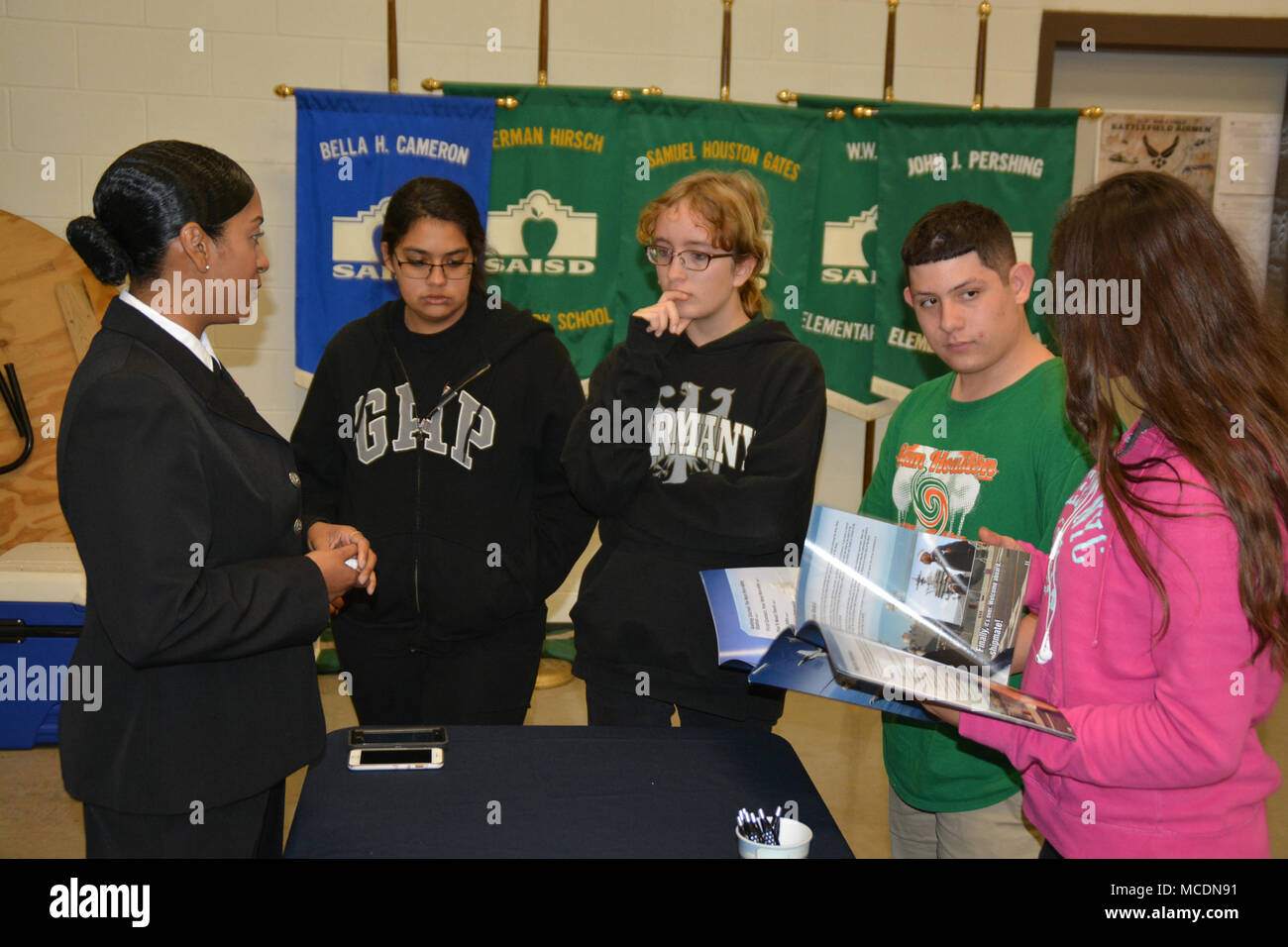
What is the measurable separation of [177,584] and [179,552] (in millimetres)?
41

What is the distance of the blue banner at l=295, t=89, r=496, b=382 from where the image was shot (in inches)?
152

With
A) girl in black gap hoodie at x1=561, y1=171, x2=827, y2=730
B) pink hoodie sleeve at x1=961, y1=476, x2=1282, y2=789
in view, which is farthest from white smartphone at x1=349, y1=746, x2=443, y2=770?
pink hoodie sleeve at x1=961, y1=476, x2=1282, y2=789

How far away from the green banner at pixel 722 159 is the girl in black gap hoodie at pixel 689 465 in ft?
7.03

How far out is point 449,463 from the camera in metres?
2.14

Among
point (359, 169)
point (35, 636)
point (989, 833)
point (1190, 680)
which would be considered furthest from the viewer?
point (359, 169)

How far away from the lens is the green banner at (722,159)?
4.04 meters

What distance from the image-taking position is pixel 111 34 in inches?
154

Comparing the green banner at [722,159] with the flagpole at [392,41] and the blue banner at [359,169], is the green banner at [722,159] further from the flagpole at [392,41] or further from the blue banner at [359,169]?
the flagpole at [392,41]

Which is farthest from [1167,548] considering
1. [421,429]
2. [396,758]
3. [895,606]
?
[421,429]

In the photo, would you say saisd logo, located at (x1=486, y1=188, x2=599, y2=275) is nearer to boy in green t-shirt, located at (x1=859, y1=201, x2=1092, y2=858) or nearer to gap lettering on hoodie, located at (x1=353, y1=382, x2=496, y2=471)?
gap lettering on hoodie, located at (x1=353, y1=382, x2=496, y2=471)

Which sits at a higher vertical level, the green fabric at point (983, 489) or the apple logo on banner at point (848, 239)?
the apple logo on banner at point (848, 239)

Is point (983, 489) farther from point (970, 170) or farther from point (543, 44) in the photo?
point (543, 44)

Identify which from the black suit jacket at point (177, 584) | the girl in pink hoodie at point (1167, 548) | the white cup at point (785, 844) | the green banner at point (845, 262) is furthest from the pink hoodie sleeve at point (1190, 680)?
the green banner at point (845, 262)
